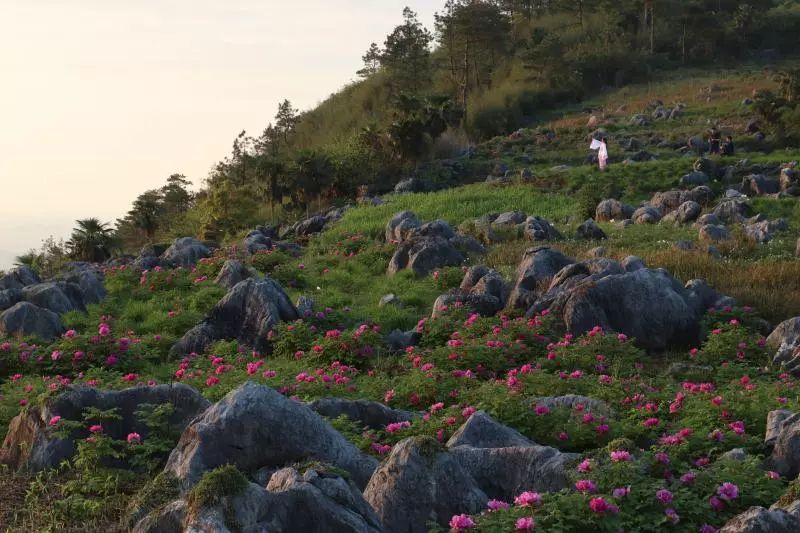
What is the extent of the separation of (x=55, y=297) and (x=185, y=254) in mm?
5197

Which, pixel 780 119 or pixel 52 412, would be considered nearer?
pixel 52 412

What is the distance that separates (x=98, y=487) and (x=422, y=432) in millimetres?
2817

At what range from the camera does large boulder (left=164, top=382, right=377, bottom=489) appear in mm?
6406

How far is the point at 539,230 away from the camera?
2142 centimetres

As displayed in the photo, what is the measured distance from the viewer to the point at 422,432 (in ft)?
25.7

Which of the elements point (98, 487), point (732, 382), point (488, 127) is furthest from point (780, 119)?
point (98, 487)

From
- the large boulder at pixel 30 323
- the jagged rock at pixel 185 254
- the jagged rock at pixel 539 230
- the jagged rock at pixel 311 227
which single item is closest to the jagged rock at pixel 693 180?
the jagged rock at pixel 539 230

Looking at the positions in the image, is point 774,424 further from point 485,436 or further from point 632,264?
point 632,264

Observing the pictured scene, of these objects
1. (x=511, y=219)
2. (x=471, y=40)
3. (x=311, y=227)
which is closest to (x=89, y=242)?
(x=311, y=227)

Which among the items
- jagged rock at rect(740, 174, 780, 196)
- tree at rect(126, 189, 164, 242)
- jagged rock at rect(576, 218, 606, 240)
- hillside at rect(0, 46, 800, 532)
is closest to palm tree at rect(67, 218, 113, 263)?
hillside at rect(0, 46, 800, 532)

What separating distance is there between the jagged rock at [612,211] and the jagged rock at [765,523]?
20.7 meters

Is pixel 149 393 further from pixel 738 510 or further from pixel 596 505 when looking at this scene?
pixel 738 510

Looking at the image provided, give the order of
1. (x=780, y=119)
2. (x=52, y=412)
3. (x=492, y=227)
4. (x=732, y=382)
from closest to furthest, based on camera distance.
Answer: (x=52, y=412) < (x=732, y=382) < (x=492, y=227) < (x=780, y=119)

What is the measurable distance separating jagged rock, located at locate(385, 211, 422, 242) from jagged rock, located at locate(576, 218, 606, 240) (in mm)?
4113
